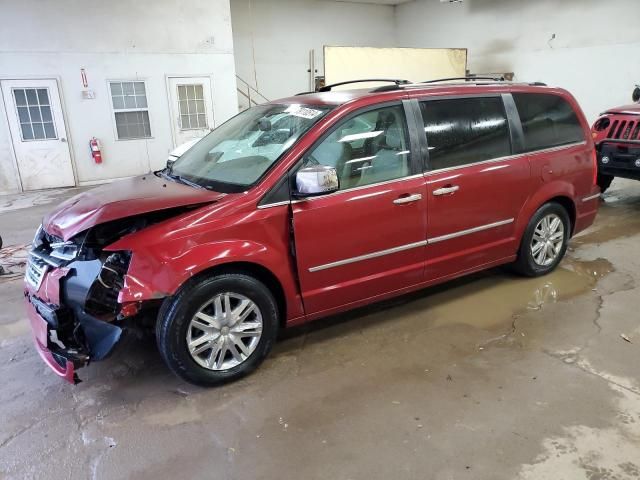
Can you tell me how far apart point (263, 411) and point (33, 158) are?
345 inches

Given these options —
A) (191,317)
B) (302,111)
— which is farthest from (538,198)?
(191,317)

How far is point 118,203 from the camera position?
2682 millimetres

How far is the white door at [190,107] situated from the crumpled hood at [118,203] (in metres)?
7.46

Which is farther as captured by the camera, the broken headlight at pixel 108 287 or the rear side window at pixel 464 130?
the rear side window at pixel 464 130

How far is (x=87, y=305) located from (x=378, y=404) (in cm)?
163

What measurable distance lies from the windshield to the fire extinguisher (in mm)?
6683

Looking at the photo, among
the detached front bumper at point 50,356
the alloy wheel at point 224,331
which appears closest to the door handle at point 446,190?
the alloy wheel at point 224,331

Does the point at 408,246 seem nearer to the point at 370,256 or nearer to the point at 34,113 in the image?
the point at 370,256

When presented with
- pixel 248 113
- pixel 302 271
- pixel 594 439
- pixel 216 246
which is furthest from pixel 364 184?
pixel 594 439

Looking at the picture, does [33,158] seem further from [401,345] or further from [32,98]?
[401,345]

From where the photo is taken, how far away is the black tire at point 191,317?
255 cm

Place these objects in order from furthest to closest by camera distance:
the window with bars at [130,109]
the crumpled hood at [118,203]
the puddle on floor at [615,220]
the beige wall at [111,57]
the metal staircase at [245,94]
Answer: the metal staircase at [245,94]
the window with bars at [130,109]
the beige wall at [111,57]
the puddle on floor at [615,220]
the crumpled hood at [118,203]

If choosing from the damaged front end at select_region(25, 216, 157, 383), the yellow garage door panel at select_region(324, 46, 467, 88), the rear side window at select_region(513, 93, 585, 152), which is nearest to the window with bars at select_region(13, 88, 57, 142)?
the yellow garage door panel at select_region(324, 46, 467, 88)

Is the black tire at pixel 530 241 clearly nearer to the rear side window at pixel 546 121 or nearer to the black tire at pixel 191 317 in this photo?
the rear side window at pixel 546 121
